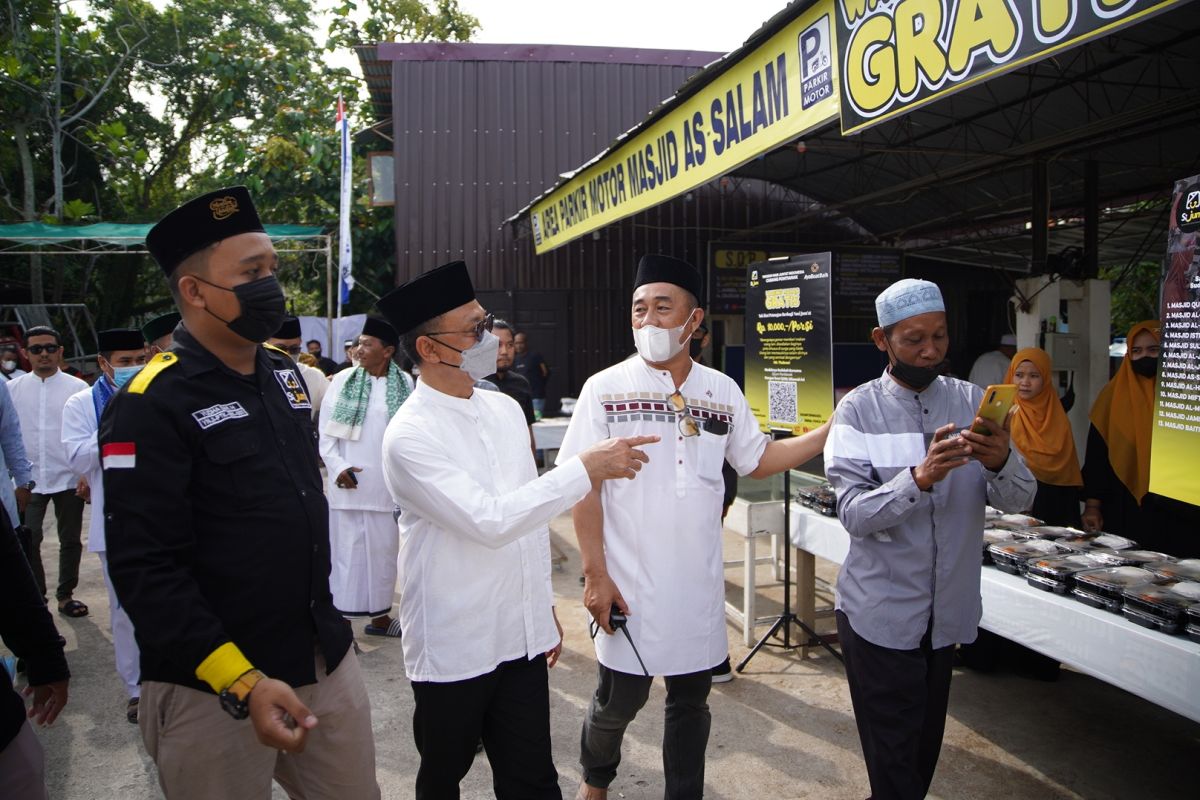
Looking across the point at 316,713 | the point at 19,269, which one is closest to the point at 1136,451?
the point at 316,713

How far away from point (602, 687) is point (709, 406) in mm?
1108

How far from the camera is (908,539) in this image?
8.53 feet

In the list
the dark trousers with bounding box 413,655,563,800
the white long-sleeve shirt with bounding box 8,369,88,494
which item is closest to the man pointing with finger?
the dark trousers with bounding box 413,655,563,800

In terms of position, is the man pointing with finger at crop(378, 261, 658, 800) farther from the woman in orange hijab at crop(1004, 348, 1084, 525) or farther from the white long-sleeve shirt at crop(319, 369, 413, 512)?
the woman in orange hijab at crop(1004, 348, 1084, 525)

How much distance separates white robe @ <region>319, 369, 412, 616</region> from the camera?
5.06 meters

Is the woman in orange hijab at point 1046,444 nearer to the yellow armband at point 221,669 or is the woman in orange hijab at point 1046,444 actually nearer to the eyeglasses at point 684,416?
the eyeglasses at point 684,416

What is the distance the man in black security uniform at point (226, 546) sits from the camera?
1721 mm

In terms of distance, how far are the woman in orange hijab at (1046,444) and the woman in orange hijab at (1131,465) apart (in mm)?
119

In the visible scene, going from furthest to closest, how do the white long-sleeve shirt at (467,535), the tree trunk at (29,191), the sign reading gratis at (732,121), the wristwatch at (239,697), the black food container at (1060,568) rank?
1. the tree trunk at (29,191)
2. the sign reading gratis at (732,121)
3. the black food container at (1060,568)
4. the white long-sleeve shirt at (467,535)
5. the wristwatch at (239,697)

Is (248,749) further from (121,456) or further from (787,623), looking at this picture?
(787,623)

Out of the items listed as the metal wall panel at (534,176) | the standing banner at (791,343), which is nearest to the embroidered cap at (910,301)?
the standing banner at (791,343)

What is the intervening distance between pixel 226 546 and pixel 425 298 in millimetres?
946

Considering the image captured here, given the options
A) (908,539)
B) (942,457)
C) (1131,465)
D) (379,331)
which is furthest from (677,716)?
(1131,465)

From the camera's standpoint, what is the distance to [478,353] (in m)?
2.50
